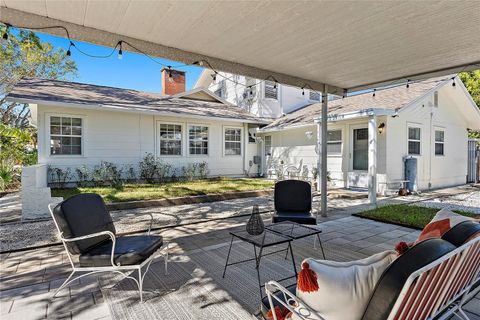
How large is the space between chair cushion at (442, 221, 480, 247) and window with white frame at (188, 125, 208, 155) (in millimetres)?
11146

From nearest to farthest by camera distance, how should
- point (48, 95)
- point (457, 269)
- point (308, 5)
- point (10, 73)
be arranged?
point (457, 269), point (308, 5), point (48, 95), point (10, 73)

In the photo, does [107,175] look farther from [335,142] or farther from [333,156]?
[335,142]

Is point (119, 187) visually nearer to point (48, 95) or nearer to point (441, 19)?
point (48, 95)

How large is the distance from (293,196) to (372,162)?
4708 mm

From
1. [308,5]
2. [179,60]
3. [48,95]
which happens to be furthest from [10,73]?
[308,5]

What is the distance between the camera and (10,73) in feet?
53.1

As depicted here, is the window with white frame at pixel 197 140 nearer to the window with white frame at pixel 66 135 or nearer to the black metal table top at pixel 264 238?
the window with white frame at pixel 66 135

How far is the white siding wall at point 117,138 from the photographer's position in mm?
9406

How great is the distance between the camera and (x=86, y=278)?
328cm

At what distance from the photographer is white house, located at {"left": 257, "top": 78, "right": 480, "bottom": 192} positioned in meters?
9.41

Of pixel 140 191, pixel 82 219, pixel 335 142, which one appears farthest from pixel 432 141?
pixel 82 219

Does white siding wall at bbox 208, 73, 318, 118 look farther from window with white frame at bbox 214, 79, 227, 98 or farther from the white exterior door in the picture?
the white exterior door

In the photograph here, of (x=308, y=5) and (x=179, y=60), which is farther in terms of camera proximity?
(x=179, y=60)

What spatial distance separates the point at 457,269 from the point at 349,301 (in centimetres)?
88
